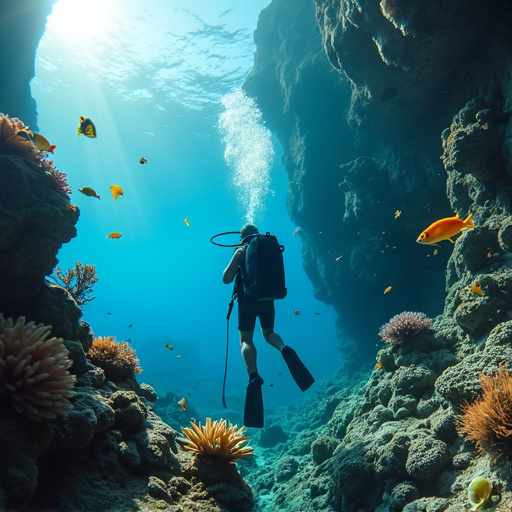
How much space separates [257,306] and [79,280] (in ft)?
14.3

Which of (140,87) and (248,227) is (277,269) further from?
(140,87)

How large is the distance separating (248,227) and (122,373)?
3.53 m

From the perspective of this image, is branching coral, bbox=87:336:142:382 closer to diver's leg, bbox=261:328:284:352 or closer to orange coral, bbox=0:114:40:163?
diver's leg, bbox=261:328:284:352

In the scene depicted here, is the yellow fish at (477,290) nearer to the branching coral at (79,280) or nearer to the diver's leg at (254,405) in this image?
the diver's leg at (254,405)

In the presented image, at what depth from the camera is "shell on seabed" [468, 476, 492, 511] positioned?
2.50 m

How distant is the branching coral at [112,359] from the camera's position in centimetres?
501

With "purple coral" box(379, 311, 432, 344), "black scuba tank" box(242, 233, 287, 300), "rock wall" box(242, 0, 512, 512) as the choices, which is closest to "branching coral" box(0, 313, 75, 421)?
"black scuba tank" box(242, 233, 287, 300)

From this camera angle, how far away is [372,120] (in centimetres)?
1330

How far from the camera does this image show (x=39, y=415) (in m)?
2.37

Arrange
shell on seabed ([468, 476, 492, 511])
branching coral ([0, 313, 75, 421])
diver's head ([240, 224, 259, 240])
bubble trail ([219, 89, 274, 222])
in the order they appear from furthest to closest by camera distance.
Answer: bubble trail ([219, 89, 274, 222])
diver's head ([240, 224, 259, 240])
shell on seabed ([468, 476, 492, 511])
branching coral ([0, 313, 75, 421])

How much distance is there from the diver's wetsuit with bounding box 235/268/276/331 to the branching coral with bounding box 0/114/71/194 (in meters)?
3.57

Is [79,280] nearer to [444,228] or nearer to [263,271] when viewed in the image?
[263,271]

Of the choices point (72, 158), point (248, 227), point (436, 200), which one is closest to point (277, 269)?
point (248, 227)

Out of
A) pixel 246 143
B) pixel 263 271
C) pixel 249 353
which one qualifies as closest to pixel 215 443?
pixel 249 353
